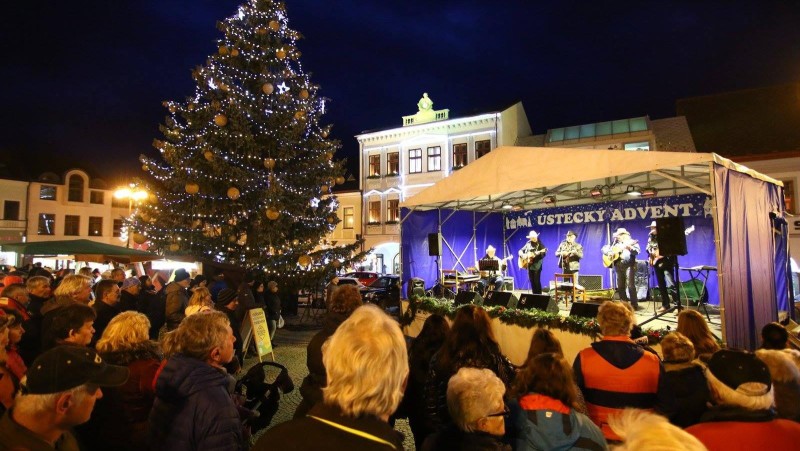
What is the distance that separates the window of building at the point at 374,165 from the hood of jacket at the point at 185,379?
92.3ft

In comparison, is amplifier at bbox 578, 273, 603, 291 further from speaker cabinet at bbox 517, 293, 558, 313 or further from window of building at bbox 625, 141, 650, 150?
window of building at bbox 625, 141, 650, 150

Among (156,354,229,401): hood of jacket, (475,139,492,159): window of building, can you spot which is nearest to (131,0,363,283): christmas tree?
(156,354,229,401): hood of jacket

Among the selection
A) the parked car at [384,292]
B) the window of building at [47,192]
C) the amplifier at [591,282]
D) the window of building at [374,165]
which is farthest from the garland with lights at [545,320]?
the window of building at [47,192]

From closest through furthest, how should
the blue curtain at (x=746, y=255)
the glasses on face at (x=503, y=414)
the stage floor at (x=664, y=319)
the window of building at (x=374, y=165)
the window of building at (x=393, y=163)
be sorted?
the glasses on face at (x=503, y=414), the blue curtain at (x=746, y=255), the stage floor at (x=664, y=319), the window of building at (x=393, y=163), the window of building at (x=374, y=165)

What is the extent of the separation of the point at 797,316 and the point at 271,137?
1357 centimetres

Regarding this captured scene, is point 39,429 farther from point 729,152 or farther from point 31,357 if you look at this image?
point 729,152

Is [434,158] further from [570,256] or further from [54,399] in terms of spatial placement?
[54,399]

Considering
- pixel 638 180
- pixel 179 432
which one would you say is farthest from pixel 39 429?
pixel 638 180

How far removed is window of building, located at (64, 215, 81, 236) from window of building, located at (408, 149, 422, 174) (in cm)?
3000

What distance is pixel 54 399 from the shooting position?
1788mm

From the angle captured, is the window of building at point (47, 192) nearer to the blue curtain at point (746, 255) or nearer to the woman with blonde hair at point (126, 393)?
the woman with blonde hair at point (126, 393)

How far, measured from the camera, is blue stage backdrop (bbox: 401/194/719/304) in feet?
43.7

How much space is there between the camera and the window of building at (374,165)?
3044cm

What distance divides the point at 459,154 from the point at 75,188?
3378 centimetres
